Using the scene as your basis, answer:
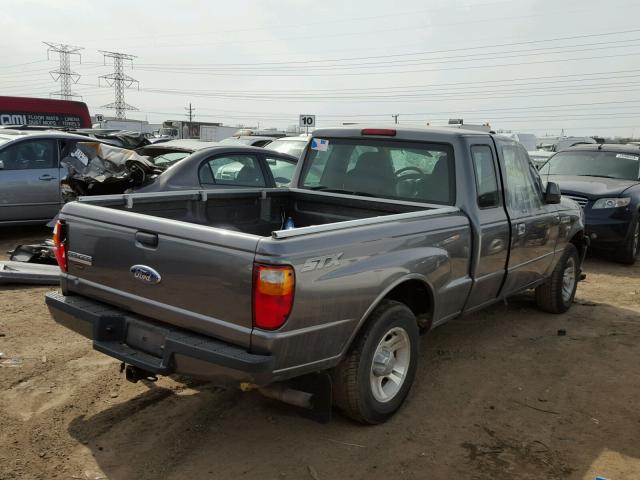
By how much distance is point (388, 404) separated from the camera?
376 cm

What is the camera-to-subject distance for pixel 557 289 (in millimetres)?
6141

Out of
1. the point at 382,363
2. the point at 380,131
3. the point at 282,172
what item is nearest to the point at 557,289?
the point at 380,131

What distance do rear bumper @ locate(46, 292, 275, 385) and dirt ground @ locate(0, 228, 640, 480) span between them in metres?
0.57

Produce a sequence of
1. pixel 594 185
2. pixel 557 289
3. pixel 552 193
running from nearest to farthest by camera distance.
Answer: pixel 552 193 → pixel 557 289 → pixel 594 185

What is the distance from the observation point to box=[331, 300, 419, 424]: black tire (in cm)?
341

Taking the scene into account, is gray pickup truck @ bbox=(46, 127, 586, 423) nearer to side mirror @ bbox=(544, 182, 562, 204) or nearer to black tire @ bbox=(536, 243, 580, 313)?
side mirror @ bbox=(544, 182, 562, 204)

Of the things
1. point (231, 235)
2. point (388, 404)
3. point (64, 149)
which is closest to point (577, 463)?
point (388, 404)

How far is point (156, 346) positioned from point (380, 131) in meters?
2.56

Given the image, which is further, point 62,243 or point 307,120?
point 307,120

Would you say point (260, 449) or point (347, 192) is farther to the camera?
point (347, 192)

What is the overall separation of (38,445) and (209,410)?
1.02m

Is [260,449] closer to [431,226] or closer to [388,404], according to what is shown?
[388,404]

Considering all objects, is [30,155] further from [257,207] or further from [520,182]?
[520,182]

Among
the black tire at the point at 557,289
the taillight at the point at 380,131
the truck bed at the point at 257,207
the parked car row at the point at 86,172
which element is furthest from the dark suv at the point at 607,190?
the truck bed at the point at 257,207
